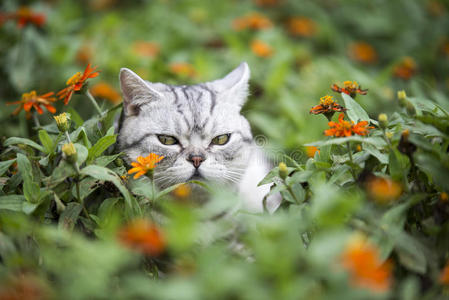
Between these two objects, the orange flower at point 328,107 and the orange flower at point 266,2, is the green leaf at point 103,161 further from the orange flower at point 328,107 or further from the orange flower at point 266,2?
the orange flower at point 266,2

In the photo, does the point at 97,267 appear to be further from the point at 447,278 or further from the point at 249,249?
the point at 447,278

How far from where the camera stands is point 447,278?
3.12 feet

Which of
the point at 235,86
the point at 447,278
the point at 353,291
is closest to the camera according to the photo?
the point at 353,291

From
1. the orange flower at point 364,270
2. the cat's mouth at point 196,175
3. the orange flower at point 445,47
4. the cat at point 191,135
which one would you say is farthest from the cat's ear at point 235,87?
the orange flower at point 445,47

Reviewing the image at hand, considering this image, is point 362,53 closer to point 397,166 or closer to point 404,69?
point 404,69

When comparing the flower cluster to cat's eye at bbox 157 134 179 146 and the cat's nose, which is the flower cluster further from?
the cat's nose

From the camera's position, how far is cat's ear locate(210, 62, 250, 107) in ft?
6.15

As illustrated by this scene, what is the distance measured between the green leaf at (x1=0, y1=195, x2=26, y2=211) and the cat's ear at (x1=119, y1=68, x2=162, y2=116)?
62 cm

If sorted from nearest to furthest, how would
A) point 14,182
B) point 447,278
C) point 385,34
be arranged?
point 447,278
point 14,182
point 385,34

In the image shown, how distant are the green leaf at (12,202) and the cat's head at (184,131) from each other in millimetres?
469

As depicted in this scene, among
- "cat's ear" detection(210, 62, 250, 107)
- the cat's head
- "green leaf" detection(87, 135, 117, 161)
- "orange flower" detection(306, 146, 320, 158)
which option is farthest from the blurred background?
"green leaf" detection(87, 135, 117, 161)

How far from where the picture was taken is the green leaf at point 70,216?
1298mm

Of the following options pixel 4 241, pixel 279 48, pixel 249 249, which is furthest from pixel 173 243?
pixel 279 48

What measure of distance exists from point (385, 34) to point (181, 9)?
2.19 m
